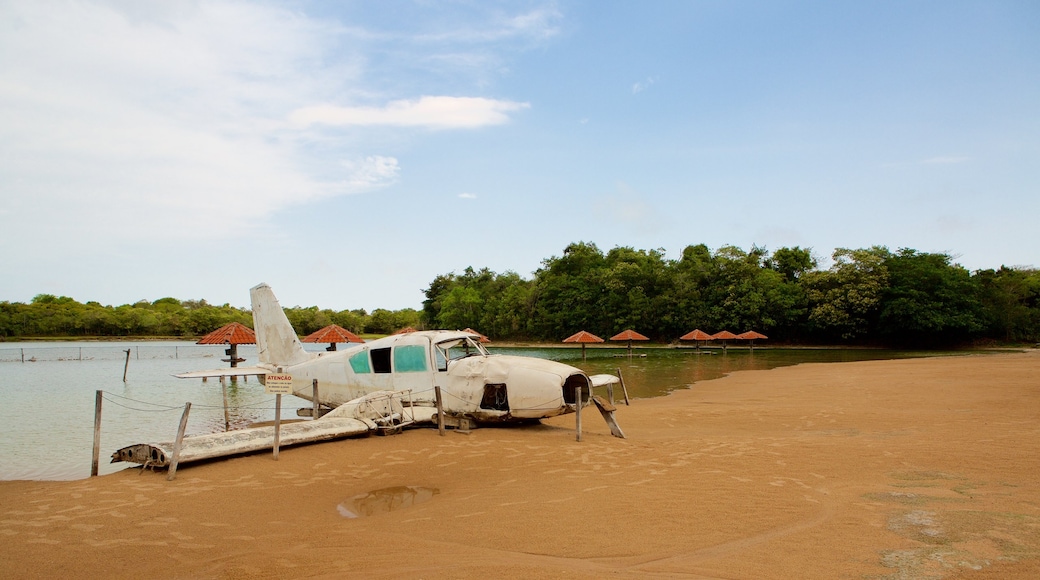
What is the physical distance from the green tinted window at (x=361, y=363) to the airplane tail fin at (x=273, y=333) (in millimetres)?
2433

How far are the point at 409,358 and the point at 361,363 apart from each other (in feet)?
4.78

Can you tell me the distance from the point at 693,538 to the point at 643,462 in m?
3.71

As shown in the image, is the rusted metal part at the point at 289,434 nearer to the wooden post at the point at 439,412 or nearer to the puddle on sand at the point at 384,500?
the wooden post at the point at 439,412

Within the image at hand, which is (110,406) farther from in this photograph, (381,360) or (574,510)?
(574,510)

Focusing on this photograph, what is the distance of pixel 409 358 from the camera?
13.2m

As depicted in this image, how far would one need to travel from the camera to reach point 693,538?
567 cm

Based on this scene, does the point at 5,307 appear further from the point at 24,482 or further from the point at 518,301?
the point at 24,482

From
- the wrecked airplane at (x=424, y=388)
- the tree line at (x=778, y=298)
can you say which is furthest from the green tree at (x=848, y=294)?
the wrecked airplane at (x=424, y=388)

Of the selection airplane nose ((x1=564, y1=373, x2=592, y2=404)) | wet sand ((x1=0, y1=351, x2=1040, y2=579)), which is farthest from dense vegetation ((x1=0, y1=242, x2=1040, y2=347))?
airplane nose ((x1=564, y1=373, x2=592, y2=404))

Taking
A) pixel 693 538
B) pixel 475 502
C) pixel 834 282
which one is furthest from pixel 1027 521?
pixel 834 282

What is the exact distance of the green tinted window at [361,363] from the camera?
45.0ft

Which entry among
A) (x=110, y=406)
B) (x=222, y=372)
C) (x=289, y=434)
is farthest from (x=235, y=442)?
(x=110, y=406)

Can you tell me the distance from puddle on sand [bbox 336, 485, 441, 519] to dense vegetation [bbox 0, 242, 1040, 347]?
5664cm

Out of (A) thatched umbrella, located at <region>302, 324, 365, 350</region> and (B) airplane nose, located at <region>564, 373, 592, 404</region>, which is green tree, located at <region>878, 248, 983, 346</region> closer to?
(A) thatched umbrella, located at <region>302, 324, 365, 350</region>
